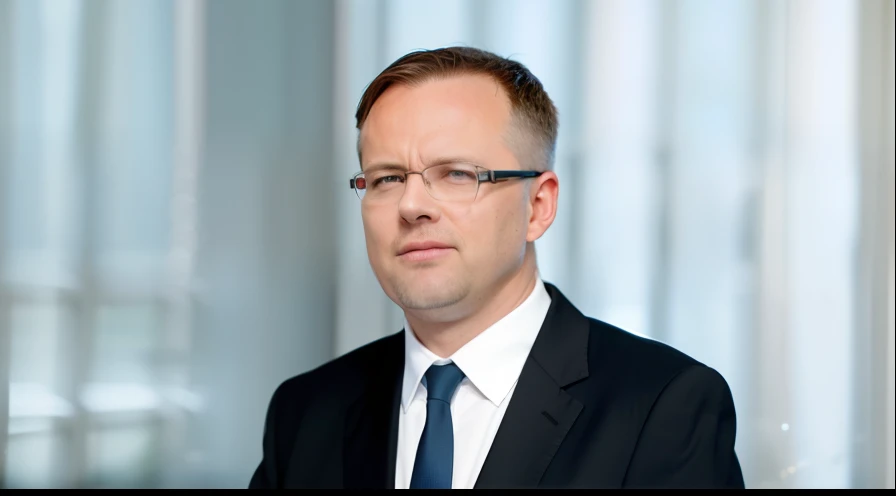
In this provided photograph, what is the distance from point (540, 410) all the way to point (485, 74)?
23.7 inches

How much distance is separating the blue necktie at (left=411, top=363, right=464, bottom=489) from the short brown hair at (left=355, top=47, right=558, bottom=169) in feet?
1.34

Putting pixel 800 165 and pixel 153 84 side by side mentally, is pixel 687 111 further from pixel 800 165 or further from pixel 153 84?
pixel 153 84

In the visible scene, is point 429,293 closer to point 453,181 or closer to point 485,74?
point 453,181

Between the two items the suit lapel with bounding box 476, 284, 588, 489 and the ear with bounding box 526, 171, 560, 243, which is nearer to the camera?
the suit lapel with bounding box 476, 284, 588, 489

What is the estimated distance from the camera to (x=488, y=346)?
56.9 inches

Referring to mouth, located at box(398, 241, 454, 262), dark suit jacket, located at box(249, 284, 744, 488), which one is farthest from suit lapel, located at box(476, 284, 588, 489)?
mouth, located at box(398, 241, 454, 262)

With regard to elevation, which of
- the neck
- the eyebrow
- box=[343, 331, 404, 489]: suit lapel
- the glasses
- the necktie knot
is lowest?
box=[343, 331, 404, 489]: suit lapel

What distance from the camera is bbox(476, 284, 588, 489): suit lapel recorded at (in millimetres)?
1325

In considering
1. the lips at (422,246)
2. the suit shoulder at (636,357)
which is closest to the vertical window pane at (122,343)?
the lips at (422,246)

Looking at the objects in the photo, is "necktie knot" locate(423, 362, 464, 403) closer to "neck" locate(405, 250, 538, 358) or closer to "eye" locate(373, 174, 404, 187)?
"neck" locate(405, 250, 538, 358)

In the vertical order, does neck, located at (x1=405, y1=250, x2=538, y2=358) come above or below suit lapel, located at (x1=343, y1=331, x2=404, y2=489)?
above

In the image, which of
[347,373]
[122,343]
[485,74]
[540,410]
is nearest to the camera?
[540,410]

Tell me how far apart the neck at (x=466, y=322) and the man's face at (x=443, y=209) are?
0.02 m

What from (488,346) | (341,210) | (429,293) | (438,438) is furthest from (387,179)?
(341,210)
